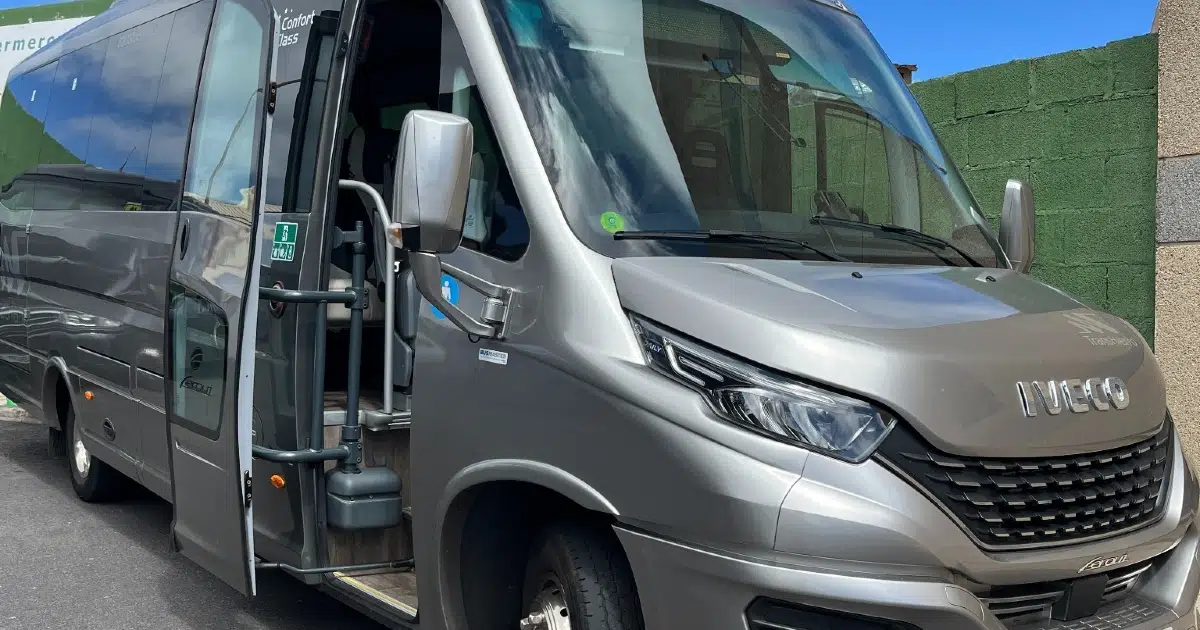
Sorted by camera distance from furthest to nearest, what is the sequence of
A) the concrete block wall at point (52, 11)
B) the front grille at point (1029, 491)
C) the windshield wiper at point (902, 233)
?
the concrete block wall at point (52, 11)
the windshield wiper at point (902, 233)
the front grille at point (1029, 491)

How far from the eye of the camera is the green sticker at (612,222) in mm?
3486

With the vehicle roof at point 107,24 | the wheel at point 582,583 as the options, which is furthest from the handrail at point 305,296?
the vehicle roof at point 107,24

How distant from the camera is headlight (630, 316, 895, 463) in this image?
2918 millimetres

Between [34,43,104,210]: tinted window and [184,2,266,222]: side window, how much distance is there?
238 cm

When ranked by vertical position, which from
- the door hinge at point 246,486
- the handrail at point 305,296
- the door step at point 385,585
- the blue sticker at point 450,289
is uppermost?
the blue sticker at point 450,289

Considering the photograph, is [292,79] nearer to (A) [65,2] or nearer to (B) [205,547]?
(B) [205,547]

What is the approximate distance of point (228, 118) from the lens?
5062 mm

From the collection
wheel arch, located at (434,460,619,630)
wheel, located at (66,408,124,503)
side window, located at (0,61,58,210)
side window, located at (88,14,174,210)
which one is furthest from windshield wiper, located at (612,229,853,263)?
side window, located at (0,61,58,210)

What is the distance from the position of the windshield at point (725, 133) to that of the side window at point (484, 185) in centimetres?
16

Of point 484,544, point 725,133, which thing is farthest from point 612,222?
point 484,544

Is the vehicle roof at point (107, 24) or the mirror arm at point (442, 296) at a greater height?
the vehicle roof at point (107, 24)

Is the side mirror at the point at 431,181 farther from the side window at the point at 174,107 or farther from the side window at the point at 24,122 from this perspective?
the side window at the point at 24,122

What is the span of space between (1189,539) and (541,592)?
6.25 ft

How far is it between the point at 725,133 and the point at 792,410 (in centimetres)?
126
